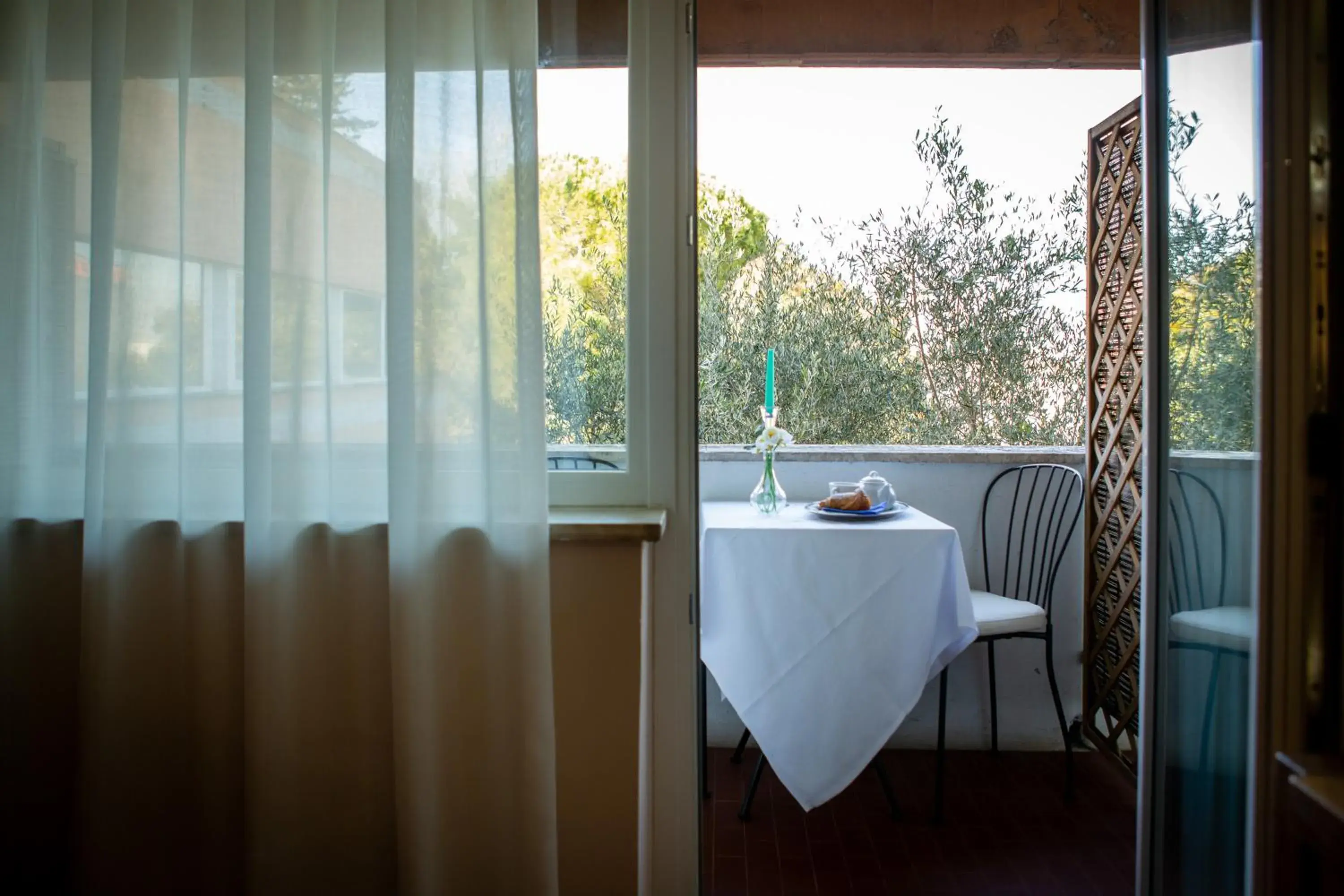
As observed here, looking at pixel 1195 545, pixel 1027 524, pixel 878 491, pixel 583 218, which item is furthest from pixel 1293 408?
pixel 1027 524

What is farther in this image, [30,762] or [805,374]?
[805,374]

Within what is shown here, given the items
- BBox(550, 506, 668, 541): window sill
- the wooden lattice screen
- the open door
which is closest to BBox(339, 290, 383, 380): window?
BBox(550, 506, 668, 541): window sill

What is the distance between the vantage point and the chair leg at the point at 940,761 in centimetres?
235

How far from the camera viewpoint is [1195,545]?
1.38 m

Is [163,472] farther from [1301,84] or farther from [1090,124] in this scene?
[1090,124]

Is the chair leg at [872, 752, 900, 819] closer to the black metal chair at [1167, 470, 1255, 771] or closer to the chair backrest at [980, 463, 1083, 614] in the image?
the chair backrest at [980, 463, 1083, 614]

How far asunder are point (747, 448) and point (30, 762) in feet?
6.73

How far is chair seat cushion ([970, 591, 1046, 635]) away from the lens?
8.04 feet

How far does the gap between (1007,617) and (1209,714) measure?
1.14 meters

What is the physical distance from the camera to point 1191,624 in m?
1.38

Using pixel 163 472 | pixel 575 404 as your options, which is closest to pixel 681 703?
pixel 575 404

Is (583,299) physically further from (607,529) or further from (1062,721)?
(1062,721)

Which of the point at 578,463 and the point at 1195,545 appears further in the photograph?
the point at 578,463

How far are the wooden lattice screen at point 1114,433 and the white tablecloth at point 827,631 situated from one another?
0.65 meters
